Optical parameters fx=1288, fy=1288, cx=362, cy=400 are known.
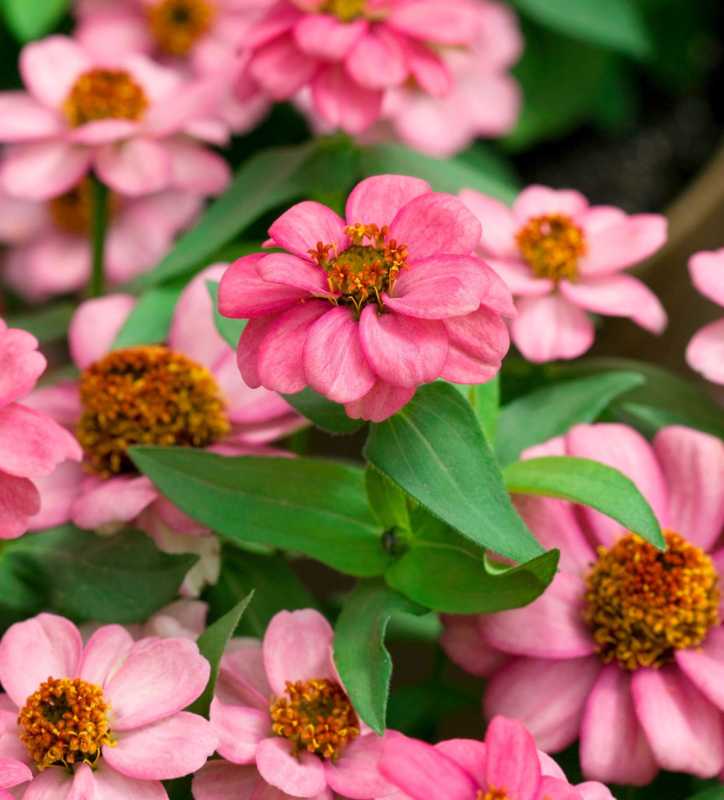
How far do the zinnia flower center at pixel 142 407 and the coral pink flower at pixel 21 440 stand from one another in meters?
0.08

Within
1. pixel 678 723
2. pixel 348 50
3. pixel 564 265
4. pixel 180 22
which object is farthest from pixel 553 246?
pixel 180 22

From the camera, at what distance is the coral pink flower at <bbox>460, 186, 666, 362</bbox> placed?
0.62 m

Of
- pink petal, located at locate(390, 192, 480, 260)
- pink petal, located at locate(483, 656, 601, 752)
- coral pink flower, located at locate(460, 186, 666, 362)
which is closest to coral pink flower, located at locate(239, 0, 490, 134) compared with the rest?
coral pink flower, located at locate(460, 186, 666, 362)

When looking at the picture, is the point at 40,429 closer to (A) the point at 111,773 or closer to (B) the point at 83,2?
(A) the point at 111,773

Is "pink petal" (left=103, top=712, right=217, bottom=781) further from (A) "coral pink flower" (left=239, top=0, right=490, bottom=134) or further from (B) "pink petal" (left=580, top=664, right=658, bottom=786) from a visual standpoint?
(A) "coral pink flower" (left=239, top=0, right=490, bottom=134)

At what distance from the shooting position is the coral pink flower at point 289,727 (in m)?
0.47

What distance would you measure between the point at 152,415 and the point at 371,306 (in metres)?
0.17

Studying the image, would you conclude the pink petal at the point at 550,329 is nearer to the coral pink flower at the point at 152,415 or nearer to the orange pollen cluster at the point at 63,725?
the coral pink flower at the point at 152,415

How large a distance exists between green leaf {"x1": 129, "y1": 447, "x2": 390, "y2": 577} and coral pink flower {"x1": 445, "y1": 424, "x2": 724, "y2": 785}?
7cm

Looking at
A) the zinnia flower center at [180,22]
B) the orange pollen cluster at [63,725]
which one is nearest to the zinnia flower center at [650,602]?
the orange pollen cluster at [63,725]

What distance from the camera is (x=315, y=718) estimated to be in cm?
49

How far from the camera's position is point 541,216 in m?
0.66

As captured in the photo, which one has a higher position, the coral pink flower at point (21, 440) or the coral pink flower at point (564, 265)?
the coral pink flower at point (564, 265)

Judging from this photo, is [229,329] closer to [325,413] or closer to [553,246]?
[325,413]
